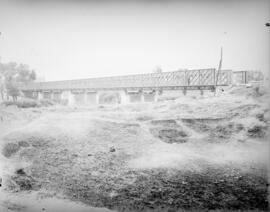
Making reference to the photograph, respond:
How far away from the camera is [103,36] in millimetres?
4523

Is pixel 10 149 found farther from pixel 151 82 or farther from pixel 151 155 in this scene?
pixel 151 82

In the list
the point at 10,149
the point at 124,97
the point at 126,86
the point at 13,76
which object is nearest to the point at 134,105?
the point at 124,97

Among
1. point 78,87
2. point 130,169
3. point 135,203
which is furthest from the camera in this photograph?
point 78,87

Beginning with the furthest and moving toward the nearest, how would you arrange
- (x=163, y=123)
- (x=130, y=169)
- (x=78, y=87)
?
1. (x=78, y=87)
2. (x=163, y=123)
3. (x=130, y=169)

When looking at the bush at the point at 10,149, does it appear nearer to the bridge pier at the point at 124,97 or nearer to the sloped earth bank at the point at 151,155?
the sloped earth bank at the point at 151,155

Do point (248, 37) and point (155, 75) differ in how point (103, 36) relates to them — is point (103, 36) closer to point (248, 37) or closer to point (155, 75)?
point (155, 75)

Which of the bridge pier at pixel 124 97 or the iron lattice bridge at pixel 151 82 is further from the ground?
the iron lattice bridge at pixel 151 82

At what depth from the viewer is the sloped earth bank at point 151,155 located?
351cm

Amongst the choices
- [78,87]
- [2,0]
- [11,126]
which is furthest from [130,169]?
[2,0]

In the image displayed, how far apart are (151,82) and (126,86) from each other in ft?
1.63

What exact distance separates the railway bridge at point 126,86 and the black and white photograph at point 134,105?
2cm

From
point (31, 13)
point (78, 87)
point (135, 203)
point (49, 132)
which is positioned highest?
point (31, 13)

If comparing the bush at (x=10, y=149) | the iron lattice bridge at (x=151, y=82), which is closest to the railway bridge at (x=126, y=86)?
the iron lattice bridge at (x=151, y=82)

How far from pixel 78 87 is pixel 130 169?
2.03 meters
